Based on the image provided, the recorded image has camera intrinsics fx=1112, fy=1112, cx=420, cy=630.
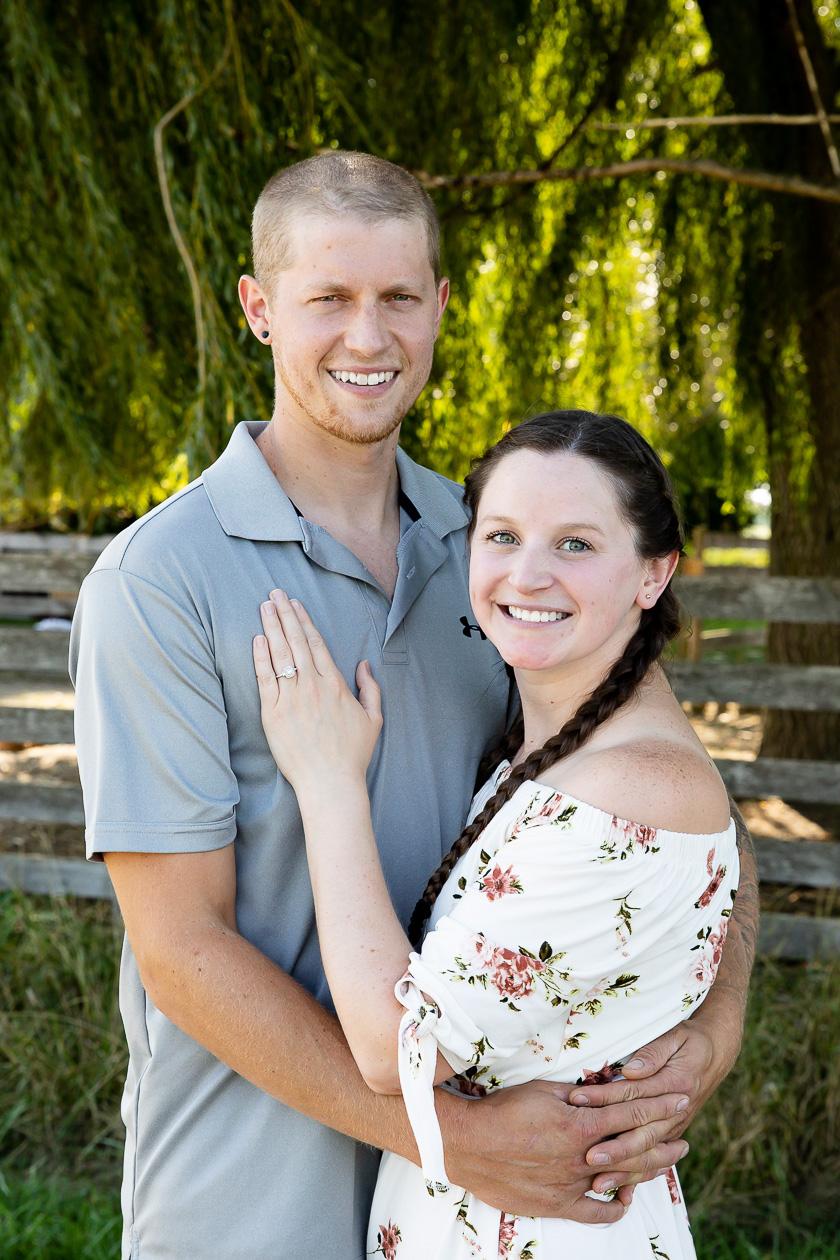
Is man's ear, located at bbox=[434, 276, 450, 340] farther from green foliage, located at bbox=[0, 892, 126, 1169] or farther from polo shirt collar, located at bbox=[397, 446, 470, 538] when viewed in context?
green foliage, located at bbox=[0, 892, 126, 1169]

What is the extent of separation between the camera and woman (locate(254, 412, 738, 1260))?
4.50 ft

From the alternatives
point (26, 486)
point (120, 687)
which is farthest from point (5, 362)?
point (120, 687)

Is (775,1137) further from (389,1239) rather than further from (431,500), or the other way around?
(431,500)

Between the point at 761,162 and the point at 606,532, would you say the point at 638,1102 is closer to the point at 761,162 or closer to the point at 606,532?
the point at 606,532

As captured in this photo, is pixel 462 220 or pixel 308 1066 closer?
pixel 308 1066

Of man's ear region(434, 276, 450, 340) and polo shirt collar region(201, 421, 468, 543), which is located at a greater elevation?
man's ear region(434, 276, 450, 340)

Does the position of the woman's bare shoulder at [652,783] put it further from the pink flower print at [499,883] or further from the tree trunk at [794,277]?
the tree trunk at [794,277]

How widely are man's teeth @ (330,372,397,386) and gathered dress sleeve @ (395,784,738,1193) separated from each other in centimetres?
73

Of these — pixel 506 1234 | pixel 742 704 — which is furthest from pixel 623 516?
pixel 742 704

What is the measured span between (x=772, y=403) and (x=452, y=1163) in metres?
4.06

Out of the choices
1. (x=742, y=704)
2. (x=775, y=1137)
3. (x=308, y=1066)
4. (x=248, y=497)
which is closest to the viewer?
(x=308, y=1066)

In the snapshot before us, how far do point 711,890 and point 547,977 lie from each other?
0.96ft

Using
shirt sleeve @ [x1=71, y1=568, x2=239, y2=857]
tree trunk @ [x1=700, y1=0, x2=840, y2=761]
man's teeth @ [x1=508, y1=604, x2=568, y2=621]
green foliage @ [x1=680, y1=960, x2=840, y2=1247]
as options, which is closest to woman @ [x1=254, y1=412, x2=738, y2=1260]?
man's teeth @ [x1=508, y1=604, x2=568, y2=621]

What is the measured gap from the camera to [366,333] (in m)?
1.73
